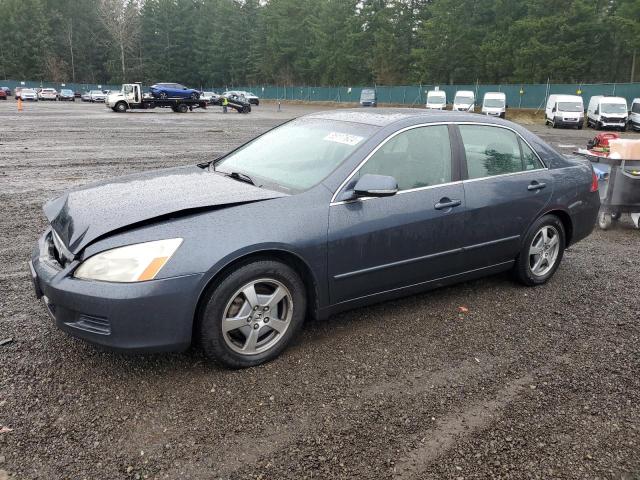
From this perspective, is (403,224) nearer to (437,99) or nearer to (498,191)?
(498,191)

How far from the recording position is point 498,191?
4.52 m

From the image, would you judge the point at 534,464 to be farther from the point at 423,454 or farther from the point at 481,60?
the point at 481,60

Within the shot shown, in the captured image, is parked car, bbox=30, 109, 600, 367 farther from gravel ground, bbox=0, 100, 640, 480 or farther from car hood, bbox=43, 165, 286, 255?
gravel ground, bbox=0, 100, 640, 480

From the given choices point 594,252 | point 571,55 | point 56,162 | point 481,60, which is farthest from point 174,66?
point 594,252

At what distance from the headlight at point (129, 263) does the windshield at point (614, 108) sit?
3325 centimetres

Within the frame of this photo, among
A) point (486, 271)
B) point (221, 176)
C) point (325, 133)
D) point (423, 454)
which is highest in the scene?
point (325, 133)

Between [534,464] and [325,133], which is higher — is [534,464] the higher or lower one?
the lower one

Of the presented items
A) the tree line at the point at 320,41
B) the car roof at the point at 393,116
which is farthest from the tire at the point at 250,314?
the tree line at the point at 320,41

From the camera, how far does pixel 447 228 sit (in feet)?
13.7

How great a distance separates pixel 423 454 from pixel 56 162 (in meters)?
12.0

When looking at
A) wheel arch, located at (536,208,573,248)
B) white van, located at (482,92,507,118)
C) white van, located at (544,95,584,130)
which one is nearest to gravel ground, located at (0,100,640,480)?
wheel arch, located at (536,208,573,248)

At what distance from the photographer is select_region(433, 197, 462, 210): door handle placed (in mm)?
4118

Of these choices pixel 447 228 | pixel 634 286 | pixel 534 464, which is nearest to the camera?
pixel 534 464

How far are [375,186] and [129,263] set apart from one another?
1596 mm
